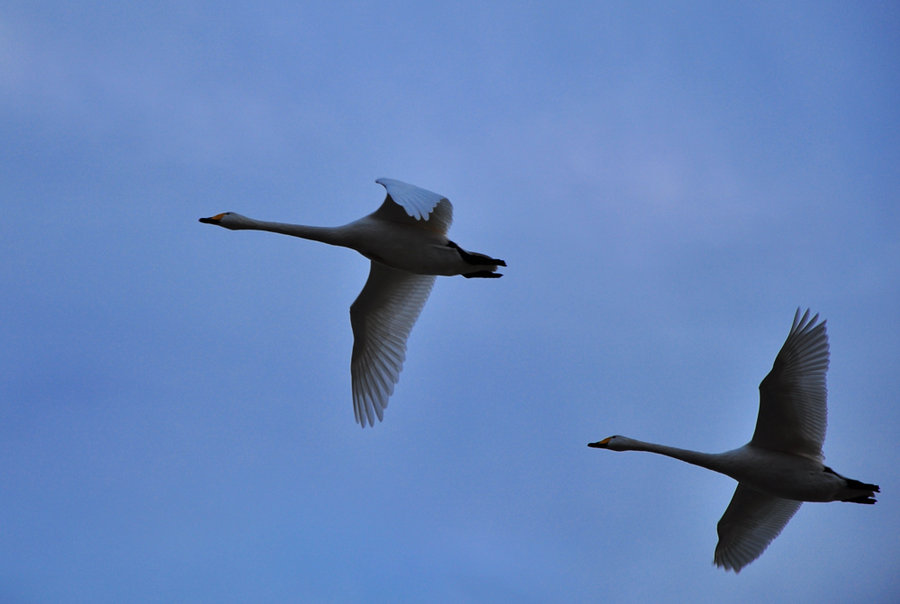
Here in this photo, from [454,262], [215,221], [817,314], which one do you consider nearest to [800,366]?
[817,314]

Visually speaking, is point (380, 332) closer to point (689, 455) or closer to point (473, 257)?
point (473, 257)

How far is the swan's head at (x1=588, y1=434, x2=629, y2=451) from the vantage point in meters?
22.0

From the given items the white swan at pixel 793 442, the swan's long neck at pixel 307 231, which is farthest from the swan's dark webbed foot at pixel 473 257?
the white swan at pixel 793 442

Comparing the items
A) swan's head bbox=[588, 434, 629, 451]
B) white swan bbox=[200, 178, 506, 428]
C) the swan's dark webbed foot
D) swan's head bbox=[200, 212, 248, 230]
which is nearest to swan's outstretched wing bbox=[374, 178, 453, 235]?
white swan bbox=[200, 178, 506, 428]

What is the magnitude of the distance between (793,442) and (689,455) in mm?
1682

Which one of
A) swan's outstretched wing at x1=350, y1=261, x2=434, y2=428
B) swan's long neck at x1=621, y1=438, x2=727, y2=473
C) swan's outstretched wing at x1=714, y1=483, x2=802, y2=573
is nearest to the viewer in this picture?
swan's long neck at x1=621, y1=438, x2=727, y2=473

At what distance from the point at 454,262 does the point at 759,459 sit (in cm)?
592

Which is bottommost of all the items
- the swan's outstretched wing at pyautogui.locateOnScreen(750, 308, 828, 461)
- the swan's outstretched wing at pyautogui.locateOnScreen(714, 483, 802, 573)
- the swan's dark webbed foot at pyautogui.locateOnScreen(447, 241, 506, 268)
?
the swan's outstretched wing at pyautogui.locateOnScreen(714, 483, 802, 573)

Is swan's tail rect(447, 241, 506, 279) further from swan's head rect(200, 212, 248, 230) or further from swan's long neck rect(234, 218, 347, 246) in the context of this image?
swan's head rect(200, 212, 248, 230)

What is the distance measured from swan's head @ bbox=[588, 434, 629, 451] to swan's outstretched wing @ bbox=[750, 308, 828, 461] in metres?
2.44

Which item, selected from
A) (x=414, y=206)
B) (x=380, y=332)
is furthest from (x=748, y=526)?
(x=414, y=206)

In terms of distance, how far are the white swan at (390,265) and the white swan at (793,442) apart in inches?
187

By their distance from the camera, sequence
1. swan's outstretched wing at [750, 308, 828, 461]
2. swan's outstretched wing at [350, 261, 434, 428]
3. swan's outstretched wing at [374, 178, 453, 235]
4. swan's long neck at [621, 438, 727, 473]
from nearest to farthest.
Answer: swan's outstretched wing at [374, 178, 453, 235] < swan's outstretched wing at [750, 308, 828, 461] < swan's long neck at [621, 438, 727, 473] < swan's outstretched wing at [350, 261, 434, 428]

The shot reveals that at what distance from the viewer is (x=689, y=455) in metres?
20.9
